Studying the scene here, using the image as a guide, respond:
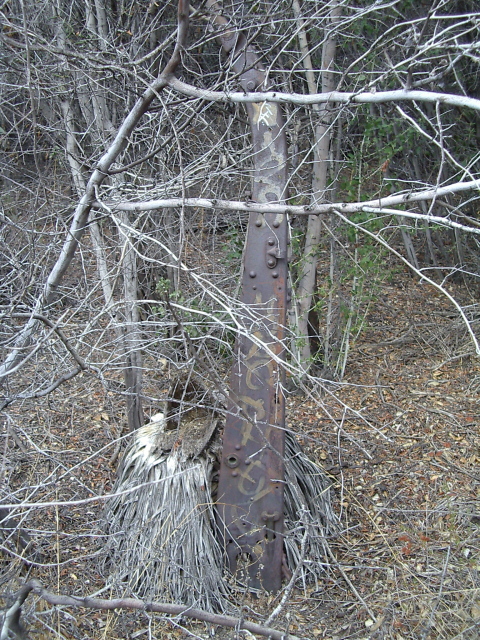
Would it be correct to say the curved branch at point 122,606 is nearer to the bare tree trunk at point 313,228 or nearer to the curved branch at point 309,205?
the curved branch at point 309,205

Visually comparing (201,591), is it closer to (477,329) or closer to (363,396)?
(363,396)

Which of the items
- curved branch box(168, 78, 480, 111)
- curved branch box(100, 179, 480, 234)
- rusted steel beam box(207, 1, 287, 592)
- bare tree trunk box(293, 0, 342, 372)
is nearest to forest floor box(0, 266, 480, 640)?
rusted steel beam box(207, 1, 287, 592)

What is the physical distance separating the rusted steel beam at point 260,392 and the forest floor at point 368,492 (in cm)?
31

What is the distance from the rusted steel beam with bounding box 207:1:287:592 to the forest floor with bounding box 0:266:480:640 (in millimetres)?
306

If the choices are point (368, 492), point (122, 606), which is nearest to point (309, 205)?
point (122, 606)

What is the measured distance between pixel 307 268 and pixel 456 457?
2.29 m

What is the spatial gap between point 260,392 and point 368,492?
174 cm

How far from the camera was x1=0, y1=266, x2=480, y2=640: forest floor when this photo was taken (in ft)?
11.5

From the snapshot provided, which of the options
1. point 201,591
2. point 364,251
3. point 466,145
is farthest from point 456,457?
point 466,145

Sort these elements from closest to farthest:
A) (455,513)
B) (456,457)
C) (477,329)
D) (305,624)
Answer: (305,624), (455,513), (456,457), (477,329)

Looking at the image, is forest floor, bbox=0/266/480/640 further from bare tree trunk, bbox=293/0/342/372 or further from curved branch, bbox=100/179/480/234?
curved branch, bbox=100/179/480/234

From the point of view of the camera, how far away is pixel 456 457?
5.24 metres

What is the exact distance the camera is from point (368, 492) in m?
4.88

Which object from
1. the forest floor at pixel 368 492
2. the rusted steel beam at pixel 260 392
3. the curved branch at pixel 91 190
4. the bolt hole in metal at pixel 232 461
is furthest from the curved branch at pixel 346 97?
the bolt hole in metal at pixel 232 461
